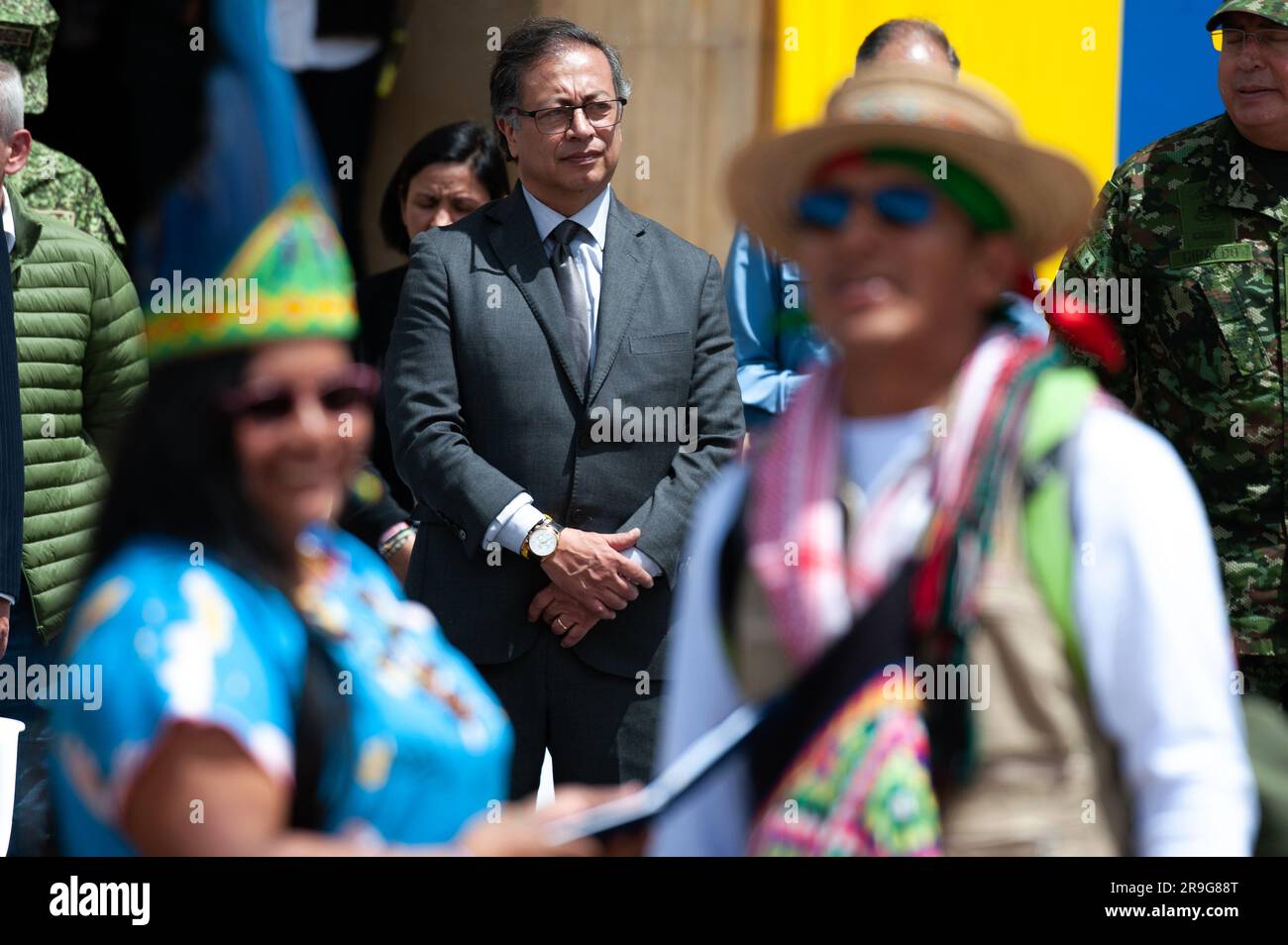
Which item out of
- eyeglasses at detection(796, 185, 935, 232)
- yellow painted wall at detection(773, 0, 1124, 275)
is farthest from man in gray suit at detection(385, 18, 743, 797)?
yellow painted wall at detection(773, 0, 1124, 275)

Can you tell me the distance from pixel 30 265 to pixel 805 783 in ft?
10.3

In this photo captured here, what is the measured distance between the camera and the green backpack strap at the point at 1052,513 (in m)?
2.23

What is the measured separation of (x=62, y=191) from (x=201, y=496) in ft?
13.0

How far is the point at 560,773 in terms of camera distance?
4.43m

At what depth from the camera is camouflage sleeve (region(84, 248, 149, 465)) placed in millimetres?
4805

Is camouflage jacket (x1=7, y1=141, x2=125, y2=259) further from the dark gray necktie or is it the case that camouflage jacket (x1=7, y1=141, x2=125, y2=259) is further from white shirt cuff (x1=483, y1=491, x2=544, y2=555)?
white shirt cuff (x1=483, y1=491, x2=544, y2=555)

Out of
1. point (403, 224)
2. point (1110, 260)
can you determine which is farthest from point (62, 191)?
point (1110, 260)

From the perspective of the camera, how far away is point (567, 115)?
4.59 meters

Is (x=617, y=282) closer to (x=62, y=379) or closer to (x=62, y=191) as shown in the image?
(x=62, y=379)

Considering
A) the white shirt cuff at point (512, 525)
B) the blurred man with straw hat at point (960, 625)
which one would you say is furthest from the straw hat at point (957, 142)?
the white shirt cuff at point (512, 525)

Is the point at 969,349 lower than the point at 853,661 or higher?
higher

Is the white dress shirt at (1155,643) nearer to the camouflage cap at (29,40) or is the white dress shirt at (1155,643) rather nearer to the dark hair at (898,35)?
the dark hair at (898,35)
